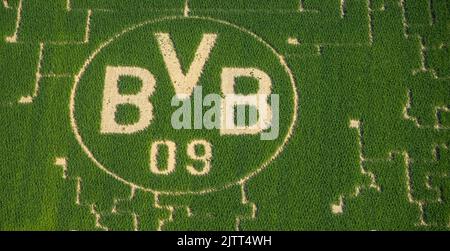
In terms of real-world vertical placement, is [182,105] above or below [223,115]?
above

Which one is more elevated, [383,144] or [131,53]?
[131,53]

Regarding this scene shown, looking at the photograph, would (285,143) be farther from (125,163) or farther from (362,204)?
(125,163)

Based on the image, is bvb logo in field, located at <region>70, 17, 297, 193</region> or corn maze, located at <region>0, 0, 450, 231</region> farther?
bvb logo in field, located at <region>70, 17, 297, 193</region>

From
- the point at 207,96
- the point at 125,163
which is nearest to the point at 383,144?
the point at 207,96

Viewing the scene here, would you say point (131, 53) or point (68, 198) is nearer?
point (68, 198)

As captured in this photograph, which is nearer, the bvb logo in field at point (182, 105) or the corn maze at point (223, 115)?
the corn maze at point (223, 115)
